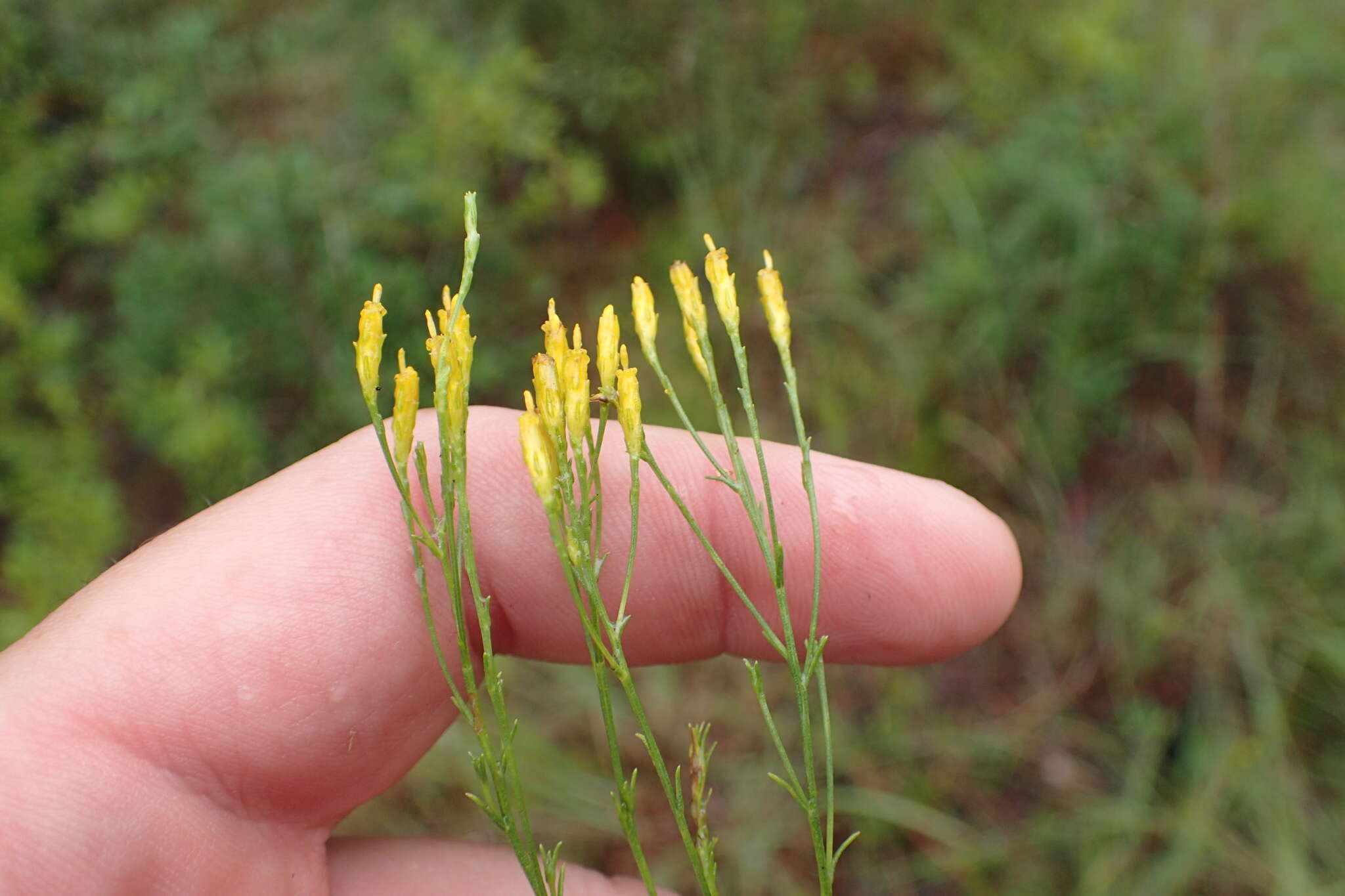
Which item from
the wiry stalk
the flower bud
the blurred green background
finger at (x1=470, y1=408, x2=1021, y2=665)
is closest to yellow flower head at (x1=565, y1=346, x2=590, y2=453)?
the flower bud

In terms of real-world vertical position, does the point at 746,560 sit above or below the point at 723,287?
below

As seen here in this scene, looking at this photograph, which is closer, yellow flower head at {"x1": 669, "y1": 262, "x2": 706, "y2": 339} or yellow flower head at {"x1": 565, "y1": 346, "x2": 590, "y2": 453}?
yellow flower head at {"x1": 565, "y1": 346, "x2": 590, "y2": 453}

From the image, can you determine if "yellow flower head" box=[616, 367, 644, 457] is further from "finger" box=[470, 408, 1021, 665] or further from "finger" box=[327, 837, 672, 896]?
"finger" box=[327, 837, 672, 896]

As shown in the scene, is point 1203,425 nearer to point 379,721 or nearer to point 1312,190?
point 1312,190

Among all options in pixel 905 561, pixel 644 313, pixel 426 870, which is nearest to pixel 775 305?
pixel 644 313

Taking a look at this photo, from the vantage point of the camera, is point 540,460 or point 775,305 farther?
point 775,305

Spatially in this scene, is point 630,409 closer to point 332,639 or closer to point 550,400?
point 550,400
